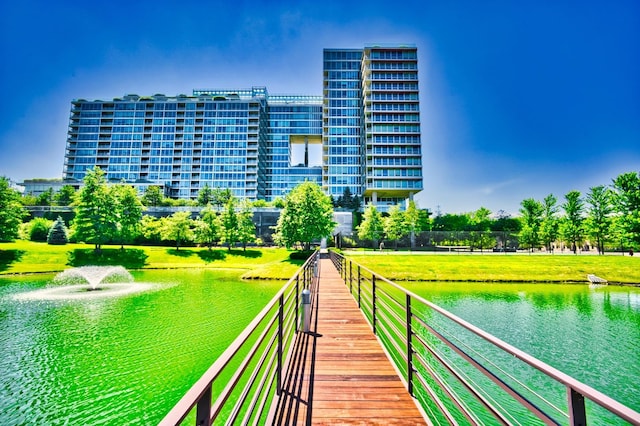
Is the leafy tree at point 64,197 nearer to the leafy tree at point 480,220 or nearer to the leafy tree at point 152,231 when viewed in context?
the leafy tree at point 152,231

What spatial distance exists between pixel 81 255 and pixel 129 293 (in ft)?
69.3

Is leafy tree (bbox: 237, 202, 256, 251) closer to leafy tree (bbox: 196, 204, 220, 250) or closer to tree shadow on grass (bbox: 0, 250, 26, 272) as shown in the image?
leafy tree (bbox: 196, 204, 220, 250)

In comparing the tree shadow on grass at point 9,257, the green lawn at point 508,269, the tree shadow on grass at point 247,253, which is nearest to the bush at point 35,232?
the tree shadow on grass at point 9,257

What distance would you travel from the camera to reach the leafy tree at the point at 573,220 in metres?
43.4

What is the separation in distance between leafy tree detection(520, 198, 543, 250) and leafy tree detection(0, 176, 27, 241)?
6583cm

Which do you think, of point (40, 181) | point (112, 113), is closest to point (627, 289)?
point (112, 113)

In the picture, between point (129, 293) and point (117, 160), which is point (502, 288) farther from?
point (117, 160)

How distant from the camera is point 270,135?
99188 millimetres

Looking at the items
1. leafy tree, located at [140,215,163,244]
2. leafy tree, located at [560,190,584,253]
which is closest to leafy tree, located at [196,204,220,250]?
leafy tree, located at [140,215,163,244]

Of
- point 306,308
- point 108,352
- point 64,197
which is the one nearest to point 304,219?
point 108,352

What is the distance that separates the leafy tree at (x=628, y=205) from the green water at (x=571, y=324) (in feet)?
46.3

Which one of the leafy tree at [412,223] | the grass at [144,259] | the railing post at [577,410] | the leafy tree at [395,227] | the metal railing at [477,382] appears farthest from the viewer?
the leafy tree at [412,223]

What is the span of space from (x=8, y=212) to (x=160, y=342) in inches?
1459

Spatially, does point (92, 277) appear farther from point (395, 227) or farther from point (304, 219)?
point (395, 227)
